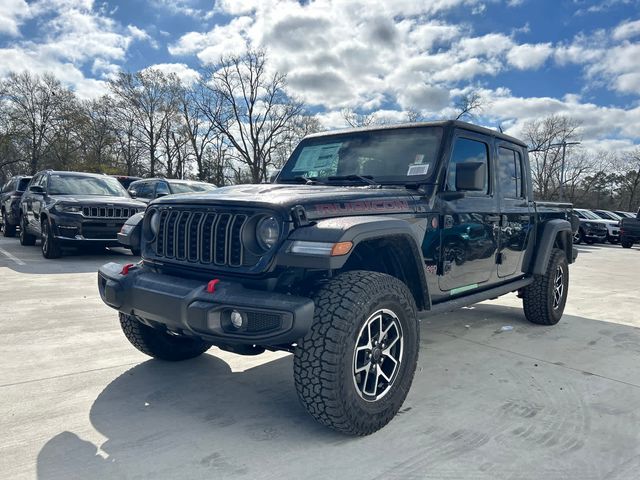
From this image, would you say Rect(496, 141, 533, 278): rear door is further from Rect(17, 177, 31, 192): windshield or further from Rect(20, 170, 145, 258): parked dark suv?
Rect(17, 177, 31, 192): windshield

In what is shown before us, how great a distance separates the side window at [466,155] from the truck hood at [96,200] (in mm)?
6849

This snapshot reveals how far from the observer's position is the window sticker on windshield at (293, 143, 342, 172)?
160 inches

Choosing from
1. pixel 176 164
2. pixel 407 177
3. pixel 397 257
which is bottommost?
pixel 397 257

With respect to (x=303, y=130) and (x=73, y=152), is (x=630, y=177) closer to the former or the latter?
(x=303, y=130)

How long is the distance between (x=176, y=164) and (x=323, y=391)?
161 ft

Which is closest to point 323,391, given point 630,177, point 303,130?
point 303,130

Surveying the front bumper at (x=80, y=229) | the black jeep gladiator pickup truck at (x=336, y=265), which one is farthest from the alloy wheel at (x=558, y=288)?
the front bumper at (x=80, y=229)

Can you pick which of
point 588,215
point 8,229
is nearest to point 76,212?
point 8,229

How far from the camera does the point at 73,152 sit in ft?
133

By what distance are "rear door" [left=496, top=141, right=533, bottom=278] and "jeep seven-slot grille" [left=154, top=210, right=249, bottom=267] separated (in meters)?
2.58

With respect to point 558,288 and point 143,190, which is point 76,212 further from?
point 558,288

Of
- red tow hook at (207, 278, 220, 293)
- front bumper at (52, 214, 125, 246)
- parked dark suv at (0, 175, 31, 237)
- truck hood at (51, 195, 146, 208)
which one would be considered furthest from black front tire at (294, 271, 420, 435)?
parked dark suv at (0, 175, 31, 237)

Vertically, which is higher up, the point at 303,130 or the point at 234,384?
the point at 303,130

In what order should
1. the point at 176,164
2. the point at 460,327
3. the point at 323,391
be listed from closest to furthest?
1. the point at 323,391
2. the point at 460,327
3. the point at 176,164
